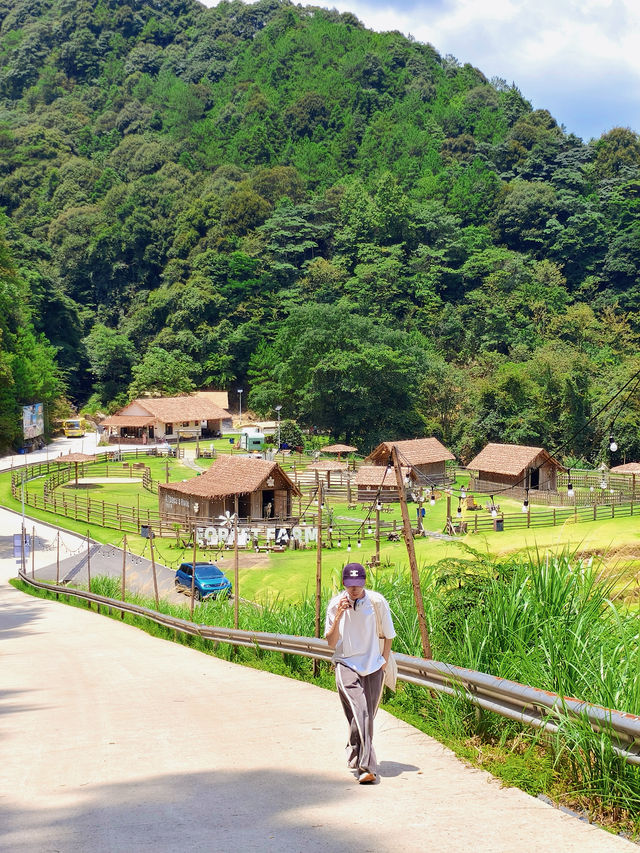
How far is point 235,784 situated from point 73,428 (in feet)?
217

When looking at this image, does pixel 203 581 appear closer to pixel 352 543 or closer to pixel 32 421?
pixel 352 543

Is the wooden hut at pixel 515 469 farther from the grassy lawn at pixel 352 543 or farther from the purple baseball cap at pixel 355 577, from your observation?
the purple baseball cap at pixel 355 577

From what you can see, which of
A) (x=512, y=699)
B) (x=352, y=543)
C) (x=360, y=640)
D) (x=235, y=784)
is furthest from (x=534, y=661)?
(x=352, y=543)

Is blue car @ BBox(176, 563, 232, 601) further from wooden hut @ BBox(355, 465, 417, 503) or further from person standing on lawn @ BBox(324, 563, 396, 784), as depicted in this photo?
wooden hut @ BBox(355, 465, 417, 503)

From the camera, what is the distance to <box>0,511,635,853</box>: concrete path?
4.05m

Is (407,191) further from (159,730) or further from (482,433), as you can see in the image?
(159,730)

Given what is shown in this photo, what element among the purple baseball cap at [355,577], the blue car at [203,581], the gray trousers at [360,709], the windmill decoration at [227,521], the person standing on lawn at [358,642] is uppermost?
the purple baseball cap at [355,577]

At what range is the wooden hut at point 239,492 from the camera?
113 feet

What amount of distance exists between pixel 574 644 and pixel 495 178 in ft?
348

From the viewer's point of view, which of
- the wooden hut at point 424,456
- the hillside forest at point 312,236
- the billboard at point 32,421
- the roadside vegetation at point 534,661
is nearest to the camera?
the roadside vegetation at point 534,661

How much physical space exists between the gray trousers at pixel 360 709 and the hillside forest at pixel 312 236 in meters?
48.4

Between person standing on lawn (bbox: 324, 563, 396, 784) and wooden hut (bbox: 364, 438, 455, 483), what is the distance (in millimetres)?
42166

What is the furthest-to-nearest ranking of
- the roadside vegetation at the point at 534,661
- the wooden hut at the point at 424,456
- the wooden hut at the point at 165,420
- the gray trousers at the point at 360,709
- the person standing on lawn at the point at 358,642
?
the wooden hut at the point at 165,420 → the wooden hut at the point at 424,456 → the person standing on lawn at the point at 358,642 → the gray trousers at the point at 360,709 → the roadside vegetation at the point at 534,661

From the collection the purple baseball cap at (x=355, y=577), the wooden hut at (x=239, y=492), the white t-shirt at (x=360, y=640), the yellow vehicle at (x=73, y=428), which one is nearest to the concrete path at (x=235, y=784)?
the white t-shirt at (x=360, y=640)
